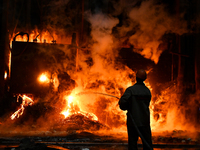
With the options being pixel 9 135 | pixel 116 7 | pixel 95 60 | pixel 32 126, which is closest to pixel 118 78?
pixel 95 60

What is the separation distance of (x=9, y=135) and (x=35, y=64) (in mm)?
3452

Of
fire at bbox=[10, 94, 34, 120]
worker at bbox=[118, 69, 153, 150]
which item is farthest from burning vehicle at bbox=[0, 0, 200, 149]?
worker at bbox=[118, 69, 153, 150]

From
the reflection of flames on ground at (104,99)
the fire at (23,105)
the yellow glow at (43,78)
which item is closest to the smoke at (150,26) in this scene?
the reflection of flames on ground at (104,99)

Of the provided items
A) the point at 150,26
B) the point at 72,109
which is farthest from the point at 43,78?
the point at 150,26

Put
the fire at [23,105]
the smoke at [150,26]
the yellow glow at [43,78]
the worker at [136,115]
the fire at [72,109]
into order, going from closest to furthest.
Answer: the worker at [136,115] → the fire at [72,109] → the fire at [23,105] → the yellow glow at [43,78] → the smoke at [150,26]

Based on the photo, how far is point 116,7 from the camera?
9.44 metres

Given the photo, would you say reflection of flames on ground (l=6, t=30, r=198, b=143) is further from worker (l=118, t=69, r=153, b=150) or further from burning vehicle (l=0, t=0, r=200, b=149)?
worker (l=118, t=69, r=153, b=150)

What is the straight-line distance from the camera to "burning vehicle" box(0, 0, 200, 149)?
8.69 m

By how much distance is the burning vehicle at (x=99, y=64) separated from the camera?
8.69m

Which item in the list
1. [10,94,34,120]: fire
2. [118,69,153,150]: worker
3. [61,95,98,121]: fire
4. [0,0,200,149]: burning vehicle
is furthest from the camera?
[0,0,200,149]: burning vehicle

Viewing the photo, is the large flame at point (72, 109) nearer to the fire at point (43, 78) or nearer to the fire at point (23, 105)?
the fire at point (43, 78)

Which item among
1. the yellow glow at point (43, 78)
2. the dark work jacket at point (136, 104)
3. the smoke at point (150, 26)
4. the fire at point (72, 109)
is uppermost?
the smoke at point (150, 26)

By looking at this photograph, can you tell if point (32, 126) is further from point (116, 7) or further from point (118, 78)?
point (116, 7)

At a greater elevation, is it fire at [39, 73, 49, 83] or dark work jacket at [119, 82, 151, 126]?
fire at [39, 73, 49, 83]
